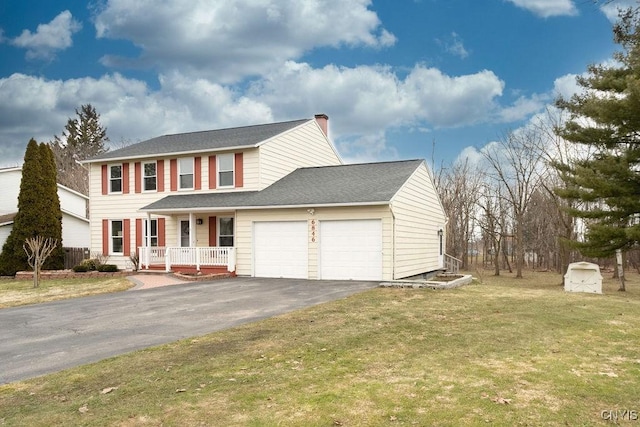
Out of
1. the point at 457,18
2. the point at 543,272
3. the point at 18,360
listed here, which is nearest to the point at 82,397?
the point at 18,360

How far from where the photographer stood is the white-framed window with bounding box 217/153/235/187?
20359 mm

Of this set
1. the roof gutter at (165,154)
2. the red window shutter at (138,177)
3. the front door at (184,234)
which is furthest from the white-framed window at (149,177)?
the front door at (184,234)

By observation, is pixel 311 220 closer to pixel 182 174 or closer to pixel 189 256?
pixel 189 256

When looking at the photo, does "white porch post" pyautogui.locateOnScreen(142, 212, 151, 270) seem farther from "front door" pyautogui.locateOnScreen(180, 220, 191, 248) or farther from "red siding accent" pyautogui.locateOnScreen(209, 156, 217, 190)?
"red siding accent" pyautogui.locateOnScreen(209, 156, 217, 190)

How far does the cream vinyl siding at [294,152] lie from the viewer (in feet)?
66.3

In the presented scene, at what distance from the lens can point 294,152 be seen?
22234 millimetres

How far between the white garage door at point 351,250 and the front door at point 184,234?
275 inches

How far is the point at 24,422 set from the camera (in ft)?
13.8

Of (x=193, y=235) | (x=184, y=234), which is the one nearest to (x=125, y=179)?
(x=184, y=234)

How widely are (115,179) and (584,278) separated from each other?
20974 mm

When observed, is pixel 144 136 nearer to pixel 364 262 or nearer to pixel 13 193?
pixel 13 193

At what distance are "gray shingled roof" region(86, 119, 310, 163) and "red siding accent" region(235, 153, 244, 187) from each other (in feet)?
2.05

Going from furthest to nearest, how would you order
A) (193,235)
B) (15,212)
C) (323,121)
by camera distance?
(15,212)
(323,121)
(193,235)

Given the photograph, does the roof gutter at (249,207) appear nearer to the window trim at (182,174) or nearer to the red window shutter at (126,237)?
the window trim at (182,174)
